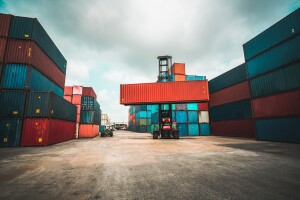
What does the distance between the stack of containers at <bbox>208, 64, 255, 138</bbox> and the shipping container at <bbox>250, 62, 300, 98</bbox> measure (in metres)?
4.99

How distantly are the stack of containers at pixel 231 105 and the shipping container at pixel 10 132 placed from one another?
25459mm

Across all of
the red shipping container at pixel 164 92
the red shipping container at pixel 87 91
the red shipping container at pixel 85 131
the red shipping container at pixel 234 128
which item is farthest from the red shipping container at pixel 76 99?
the red shipping container at pixel 234 128

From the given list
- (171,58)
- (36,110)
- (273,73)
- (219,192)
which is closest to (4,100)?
(36,110)

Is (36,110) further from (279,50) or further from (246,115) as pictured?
(246,115)

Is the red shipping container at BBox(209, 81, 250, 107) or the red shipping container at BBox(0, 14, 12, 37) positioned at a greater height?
the red shipping container at BBox(0, 14, 12, 37)

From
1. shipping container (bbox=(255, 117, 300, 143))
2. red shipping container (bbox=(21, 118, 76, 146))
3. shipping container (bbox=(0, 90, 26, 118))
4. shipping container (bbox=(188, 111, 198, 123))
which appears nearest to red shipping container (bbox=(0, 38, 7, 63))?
shipping container (bbox=(0, 90, 26, 118))

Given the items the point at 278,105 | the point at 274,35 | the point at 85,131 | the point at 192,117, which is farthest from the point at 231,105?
the point at 85,131

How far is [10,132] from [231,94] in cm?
2709

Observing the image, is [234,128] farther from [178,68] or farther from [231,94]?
[178,68]

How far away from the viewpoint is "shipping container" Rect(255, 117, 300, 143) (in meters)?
13.1

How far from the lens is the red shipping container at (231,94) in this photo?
21734 mm

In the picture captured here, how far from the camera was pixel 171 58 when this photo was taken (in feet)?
78.0

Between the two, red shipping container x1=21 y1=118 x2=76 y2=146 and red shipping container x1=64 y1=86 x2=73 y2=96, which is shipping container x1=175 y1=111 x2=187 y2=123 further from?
red shipping container x1=21 y1=118 x2=76 y2=146

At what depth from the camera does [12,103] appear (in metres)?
12.9
